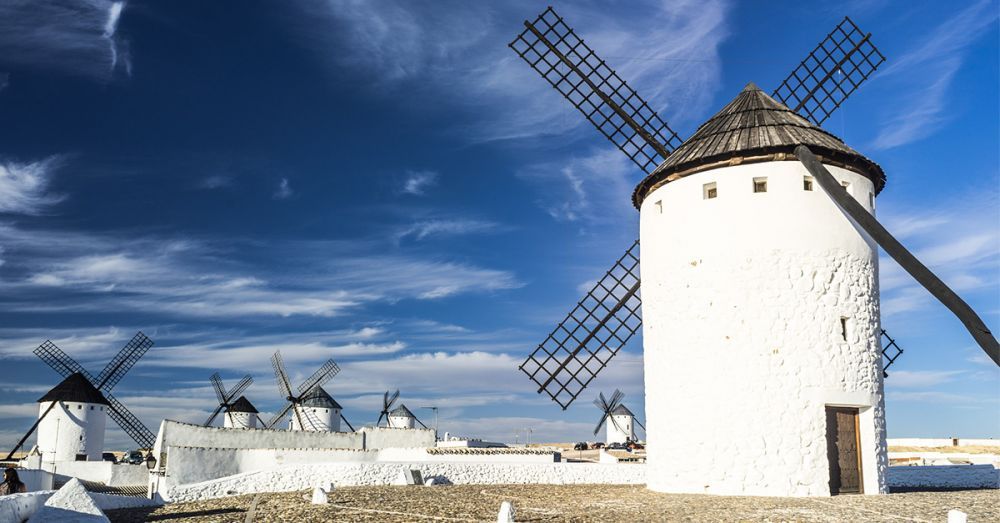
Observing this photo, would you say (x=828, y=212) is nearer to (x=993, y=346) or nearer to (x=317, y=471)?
(x=993, y=346)

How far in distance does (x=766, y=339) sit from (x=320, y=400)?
121 ft

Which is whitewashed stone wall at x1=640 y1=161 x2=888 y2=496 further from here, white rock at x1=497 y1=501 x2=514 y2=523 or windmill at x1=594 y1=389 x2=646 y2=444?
windmill at x1=594 y1=389 x2=646 y2=444

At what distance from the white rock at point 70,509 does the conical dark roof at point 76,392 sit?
108 ft

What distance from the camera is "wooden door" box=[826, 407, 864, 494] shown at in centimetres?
1335

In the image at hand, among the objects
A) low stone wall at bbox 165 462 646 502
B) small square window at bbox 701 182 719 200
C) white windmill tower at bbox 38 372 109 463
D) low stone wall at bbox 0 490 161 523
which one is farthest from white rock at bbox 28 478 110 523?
white windmill tower at bbox 38 372 109 463

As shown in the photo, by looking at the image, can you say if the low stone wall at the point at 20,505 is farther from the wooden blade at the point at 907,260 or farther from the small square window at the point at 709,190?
the wooden blade at the point at 907,260

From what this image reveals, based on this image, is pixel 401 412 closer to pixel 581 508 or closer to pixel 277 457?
pixel 277 457

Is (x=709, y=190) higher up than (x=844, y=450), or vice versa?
(x=709, y=190)

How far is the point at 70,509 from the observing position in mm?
9023

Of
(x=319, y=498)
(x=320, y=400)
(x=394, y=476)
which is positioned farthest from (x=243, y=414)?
(x=319, y=498)

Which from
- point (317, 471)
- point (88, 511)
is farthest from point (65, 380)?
point (88, 511)

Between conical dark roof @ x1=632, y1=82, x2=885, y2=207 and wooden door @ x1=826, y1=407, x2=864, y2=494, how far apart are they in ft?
16.3

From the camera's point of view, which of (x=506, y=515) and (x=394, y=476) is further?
(x=394, y=476)

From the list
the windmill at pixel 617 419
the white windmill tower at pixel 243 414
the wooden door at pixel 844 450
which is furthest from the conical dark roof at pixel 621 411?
the wooden door at pixel 844 450
